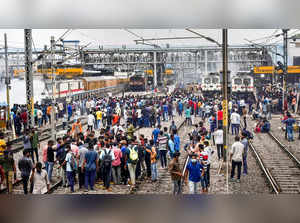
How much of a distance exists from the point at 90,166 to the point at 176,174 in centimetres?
122

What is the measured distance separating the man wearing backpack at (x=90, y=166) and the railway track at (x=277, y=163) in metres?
2.19

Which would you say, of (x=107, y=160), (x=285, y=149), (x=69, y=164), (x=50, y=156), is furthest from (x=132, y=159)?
(x=285, y=149)

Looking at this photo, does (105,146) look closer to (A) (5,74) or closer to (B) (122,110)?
(B) (122,110)

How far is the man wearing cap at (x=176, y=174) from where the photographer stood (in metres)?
4.92

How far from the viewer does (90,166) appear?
529 cm

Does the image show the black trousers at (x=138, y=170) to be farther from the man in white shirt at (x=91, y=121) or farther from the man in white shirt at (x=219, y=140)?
the man in white shirt at (x=219, y=140)

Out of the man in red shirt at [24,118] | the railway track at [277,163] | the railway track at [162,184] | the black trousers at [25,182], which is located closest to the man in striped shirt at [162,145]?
the railway track at [162,184]

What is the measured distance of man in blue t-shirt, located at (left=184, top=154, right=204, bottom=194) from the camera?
4.87 metres

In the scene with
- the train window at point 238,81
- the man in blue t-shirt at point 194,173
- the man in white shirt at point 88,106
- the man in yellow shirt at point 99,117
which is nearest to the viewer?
the man in blue t-shirt at point 194,173

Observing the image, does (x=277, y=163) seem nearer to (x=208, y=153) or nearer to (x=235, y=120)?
(x=235, y=120)

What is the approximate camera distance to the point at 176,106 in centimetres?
584
